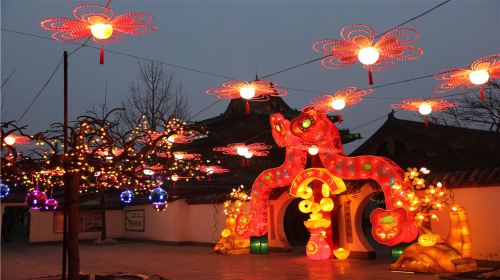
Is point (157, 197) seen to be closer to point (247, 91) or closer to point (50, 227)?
point (247, 91)

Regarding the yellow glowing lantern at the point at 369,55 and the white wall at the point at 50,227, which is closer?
the yellow glowing lantern at the point at 369,55

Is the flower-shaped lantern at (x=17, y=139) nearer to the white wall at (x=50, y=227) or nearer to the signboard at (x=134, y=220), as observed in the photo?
the signboard at (x=134, y=220)

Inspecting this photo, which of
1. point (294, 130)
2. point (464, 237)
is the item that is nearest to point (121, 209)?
point (294, 130)

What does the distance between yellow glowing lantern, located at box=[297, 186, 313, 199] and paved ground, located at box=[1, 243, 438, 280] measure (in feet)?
5.53

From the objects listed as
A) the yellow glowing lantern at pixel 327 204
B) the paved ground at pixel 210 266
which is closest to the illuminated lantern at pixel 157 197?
the paved ground at pixel 210 266

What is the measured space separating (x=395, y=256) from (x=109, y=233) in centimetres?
1799

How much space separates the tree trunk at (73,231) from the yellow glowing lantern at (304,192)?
6380 mm

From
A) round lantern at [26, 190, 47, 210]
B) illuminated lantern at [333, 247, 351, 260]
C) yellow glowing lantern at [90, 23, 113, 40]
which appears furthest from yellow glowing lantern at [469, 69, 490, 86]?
round lantern at [26, 190, 47, 210]

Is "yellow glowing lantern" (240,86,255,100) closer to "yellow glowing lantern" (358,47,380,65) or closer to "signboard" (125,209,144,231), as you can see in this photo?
"yellow glowing lantern" (358,47,380,65)

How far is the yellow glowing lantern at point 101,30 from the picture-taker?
6.34 metres

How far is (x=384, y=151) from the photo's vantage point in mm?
20109

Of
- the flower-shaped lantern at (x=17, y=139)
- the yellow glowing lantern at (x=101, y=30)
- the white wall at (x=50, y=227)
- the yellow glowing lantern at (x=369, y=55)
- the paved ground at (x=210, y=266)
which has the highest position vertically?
the yellow glowing lantern at (x=101, y=30)

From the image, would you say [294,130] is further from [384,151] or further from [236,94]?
[384,151]

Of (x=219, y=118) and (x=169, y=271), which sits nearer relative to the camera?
(x=169, y=271)
